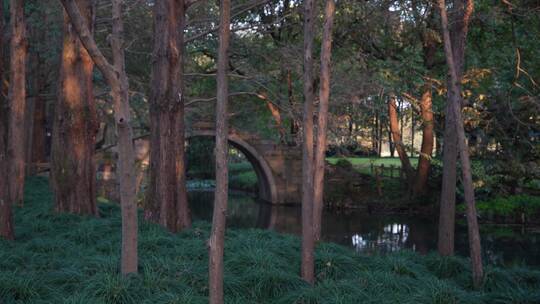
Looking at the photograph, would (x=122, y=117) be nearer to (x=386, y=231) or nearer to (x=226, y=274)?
(x=226, y=274)

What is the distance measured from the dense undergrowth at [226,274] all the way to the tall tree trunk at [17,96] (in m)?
4.57

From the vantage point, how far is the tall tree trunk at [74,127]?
36.6 ft

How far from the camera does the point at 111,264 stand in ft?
21.6

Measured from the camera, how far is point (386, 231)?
2070 centimetres

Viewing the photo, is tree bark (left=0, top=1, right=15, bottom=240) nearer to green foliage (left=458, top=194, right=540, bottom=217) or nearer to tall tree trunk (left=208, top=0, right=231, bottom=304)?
tall tree trunk (left=208, top=0, right=231, bottom=304)

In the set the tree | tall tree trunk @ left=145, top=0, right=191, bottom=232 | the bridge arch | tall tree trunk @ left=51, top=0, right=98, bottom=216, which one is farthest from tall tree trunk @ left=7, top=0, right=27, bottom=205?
the bridge arch

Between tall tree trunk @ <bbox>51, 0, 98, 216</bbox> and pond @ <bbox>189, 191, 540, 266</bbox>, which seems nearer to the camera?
tall tree trunk @ <bbox>51, 0, 98, 216</bbox>

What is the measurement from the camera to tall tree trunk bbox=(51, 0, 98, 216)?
1114cm

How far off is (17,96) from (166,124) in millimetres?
4705

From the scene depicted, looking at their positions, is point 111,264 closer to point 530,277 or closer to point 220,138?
point 220,138

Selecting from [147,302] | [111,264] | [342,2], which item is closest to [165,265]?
[111,264]

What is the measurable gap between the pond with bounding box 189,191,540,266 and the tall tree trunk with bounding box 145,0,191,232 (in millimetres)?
6522

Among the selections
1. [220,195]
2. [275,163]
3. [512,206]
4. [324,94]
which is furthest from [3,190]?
[275,163]

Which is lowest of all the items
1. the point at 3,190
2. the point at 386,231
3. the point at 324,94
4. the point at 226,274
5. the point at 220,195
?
the point at 386,231
